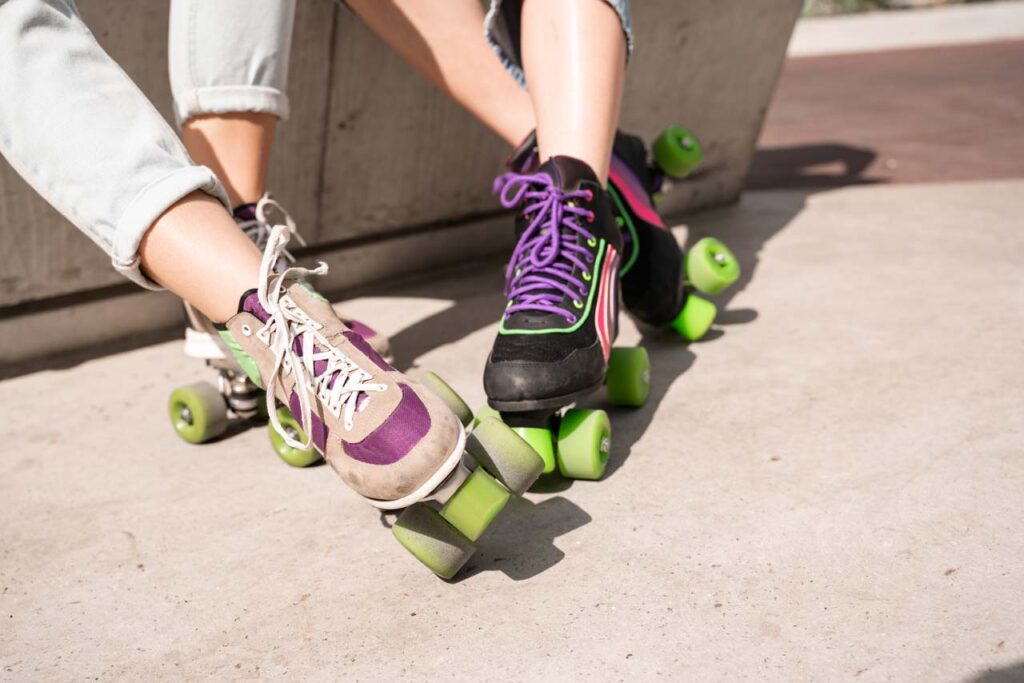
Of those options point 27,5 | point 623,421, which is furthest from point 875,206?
point 27,5

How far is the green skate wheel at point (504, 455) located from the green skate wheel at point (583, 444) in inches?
5.7

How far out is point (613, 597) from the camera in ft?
4.17

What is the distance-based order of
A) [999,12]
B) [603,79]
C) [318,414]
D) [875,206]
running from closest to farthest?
[318,414], [603,79], [875,206], [999,12]

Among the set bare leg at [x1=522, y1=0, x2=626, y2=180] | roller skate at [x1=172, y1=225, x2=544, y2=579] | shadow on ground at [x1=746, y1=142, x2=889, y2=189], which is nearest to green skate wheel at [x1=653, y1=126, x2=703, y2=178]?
bare leg at [x1=522, y1=0, x2=626, y2=180]

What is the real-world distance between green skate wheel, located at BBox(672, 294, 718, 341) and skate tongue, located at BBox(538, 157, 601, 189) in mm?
465

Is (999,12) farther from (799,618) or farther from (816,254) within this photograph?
(799,618)

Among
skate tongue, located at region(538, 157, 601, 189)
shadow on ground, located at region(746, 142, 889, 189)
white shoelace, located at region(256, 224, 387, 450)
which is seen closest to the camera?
white shoelace, located at region(256, 224, 387, 450)

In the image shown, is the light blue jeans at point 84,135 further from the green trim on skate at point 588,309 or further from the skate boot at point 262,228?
the green trim on skate at point 588,309

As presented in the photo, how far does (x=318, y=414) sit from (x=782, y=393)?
2.85ft

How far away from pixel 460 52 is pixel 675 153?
537 mm

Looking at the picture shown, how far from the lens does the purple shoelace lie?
156cm

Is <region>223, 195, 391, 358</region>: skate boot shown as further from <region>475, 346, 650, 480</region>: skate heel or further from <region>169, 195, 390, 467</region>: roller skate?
<region>475, 346, 650, 480</region>: skate heel

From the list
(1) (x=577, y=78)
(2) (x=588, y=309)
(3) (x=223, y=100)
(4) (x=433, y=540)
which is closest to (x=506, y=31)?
(1) (x=577, y=78)

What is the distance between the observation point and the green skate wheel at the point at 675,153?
223 centimetres
